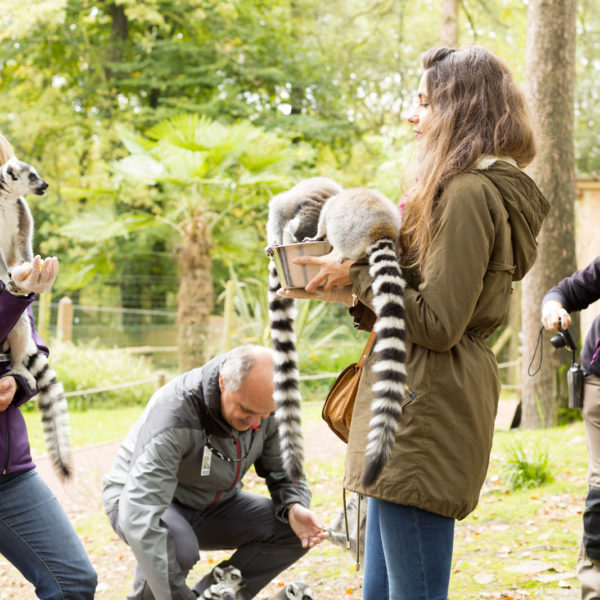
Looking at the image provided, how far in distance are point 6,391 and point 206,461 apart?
103 centimetres

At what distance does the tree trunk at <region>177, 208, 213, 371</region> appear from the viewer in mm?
8680

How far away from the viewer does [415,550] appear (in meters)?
1.67

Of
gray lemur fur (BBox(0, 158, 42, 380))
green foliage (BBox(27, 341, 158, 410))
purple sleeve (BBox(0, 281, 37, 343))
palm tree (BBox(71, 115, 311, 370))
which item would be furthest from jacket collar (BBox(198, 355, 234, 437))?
green foliage (BBox(27, 341, 158, 410))

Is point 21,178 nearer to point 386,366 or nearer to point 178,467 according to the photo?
point 386,366

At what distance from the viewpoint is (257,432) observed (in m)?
3.15

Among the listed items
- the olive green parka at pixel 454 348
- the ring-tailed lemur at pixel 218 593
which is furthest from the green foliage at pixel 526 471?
the olive green parka at pixel 454 348

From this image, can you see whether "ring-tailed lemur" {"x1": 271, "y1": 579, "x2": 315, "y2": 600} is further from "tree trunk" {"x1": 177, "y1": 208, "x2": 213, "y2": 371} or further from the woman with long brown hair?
"tree trunk" {"x1": 177, "y1": 208, "x2": 213, "y2": 371}

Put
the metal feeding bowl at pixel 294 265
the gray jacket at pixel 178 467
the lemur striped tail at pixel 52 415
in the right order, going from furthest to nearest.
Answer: the gray jacket at pixel 178 467 < the lemur striped tail at pixel 52 415 < the metal feeding bowl at pixel 294 265

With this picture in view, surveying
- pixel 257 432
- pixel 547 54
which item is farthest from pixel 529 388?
pixel 257 432

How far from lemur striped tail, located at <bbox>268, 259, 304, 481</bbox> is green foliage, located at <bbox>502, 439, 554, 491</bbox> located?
3.15 metres

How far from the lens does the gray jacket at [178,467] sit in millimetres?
2619

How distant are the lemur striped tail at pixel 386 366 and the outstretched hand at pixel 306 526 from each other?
4.79 ft

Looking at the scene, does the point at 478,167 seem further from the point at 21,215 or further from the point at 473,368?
the point at 21,215

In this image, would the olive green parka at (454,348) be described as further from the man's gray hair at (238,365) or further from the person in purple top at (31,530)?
the man's gray hair at (238,365)
